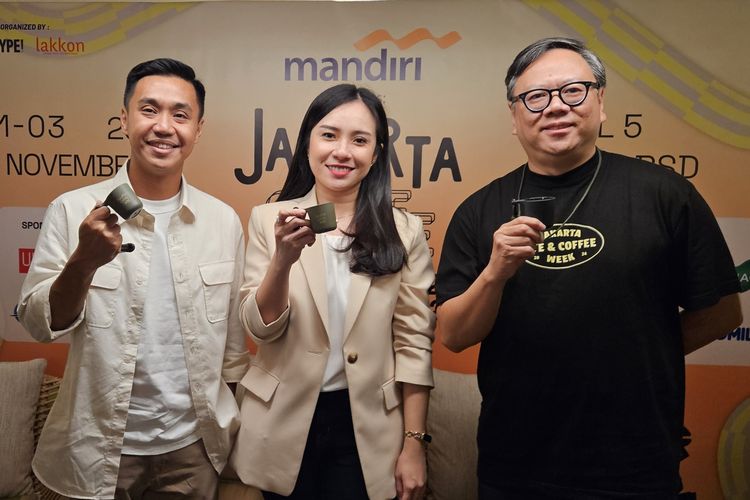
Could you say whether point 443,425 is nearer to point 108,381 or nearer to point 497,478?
point 497,478

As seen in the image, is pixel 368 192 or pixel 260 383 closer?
pixel 260 383

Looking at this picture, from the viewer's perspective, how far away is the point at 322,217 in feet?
5.98

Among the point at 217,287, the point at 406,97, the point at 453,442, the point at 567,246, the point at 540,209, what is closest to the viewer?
the point at 540,209

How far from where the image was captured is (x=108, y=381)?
200 cm

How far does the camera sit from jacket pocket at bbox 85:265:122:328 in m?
2.02

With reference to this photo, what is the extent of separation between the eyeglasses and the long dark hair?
22.2 inches

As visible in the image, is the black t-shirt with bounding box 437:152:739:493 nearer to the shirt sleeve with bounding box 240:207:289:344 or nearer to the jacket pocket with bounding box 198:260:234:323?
the shirt sleeve with bounding box 240:207:289:344

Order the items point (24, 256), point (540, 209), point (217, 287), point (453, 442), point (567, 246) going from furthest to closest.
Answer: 1. point (24, 256)
2. point (453, 442)
3. point (217, 287)
4. point (567, 246)
5. point (540, 209)

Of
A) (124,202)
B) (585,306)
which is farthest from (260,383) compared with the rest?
(585,306)

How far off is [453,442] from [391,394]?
81cm

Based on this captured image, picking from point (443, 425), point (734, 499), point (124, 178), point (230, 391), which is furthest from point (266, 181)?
point (734, 499)

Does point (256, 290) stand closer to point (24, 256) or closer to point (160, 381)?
point (160, 381)

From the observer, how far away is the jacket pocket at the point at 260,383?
6.57 feet

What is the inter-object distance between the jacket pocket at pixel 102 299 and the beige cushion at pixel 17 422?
111cm
